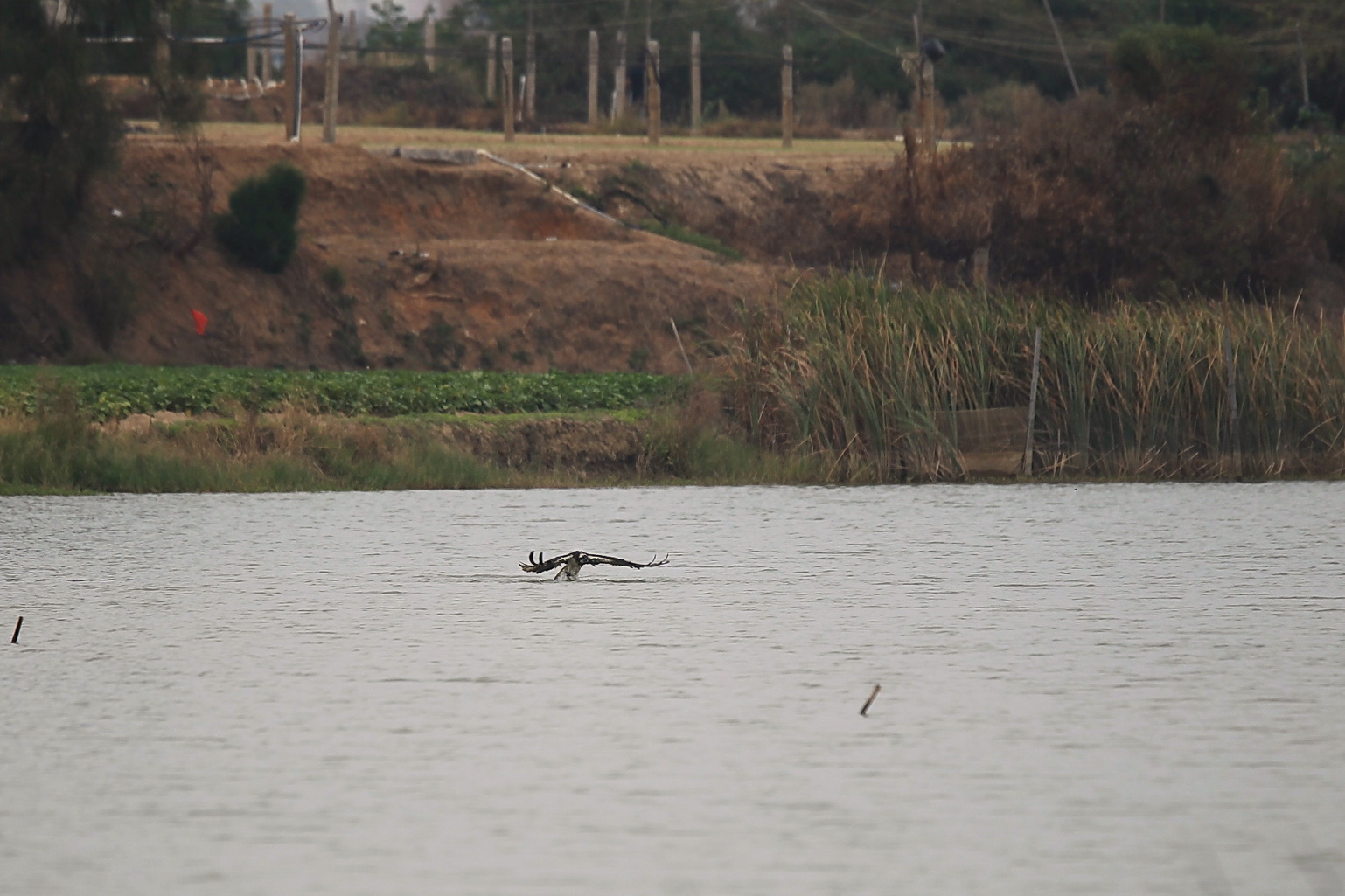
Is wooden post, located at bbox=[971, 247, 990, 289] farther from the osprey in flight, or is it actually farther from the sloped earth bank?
the osprey in flight

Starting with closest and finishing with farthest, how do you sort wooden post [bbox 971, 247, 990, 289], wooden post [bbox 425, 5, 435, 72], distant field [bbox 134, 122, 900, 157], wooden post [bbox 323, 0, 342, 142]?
wooden post [bbox 971, 247, 990, 289] < wooden post [bbox 323, 0, 342, 142] < distant field [bbox 134, 122, 900, 157] < wooden post [bbox 425, 5, 435, 72]

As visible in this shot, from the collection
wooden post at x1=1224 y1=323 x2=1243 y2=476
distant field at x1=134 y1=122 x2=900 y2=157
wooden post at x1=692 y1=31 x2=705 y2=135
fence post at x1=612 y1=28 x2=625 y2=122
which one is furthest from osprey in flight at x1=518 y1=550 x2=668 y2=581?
fence post at x1=612 y1=28 x2=625 y2=122

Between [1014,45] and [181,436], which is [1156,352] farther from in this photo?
[1014,45]

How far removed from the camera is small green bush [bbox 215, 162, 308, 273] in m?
38.5

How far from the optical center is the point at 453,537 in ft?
62.6

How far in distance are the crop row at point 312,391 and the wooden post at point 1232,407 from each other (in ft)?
22.1

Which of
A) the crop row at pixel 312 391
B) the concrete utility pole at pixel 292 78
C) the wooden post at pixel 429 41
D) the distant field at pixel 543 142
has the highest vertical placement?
the wooden post at pixel 429 41

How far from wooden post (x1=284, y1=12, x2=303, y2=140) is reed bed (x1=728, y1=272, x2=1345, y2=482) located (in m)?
20.2

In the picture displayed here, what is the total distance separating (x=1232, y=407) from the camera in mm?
24156

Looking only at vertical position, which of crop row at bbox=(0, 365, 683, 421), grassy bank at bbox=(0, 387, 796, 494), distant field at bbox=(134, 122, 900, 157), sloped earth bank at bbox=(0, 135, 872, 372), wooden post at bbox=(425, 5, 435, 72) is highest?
wooden post at bbox=(425, 5, 435, 72)

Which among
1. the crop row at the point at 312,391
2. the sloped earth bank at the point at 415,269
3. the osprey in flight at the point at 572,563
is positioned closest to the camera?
the osprey in flight at the point at 572,563

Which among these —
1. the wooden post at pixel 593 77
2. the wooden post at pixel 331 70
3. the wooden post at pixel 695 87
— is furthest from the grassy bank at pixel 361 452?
the wooden post at pixel 695 87

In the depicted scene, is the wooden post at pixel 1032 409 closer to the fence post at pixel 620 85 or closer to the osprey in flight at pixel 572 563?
the osprey in flight at pixel 572 563

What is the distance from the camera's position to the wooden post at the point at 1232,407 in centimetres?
2395
